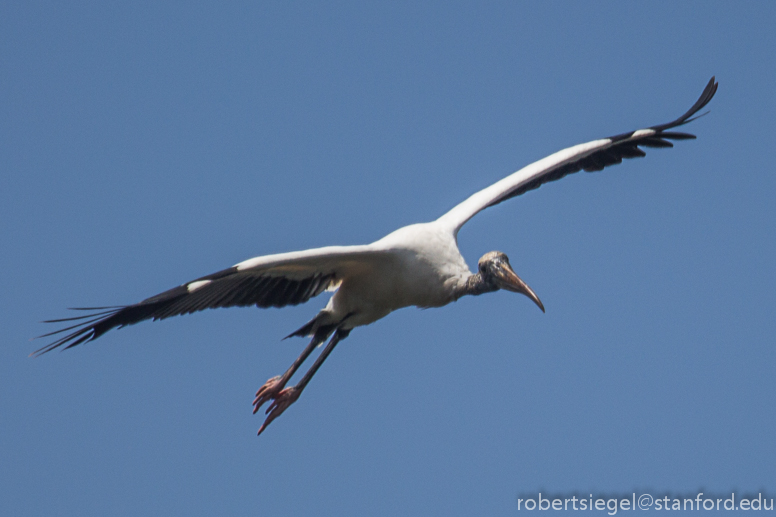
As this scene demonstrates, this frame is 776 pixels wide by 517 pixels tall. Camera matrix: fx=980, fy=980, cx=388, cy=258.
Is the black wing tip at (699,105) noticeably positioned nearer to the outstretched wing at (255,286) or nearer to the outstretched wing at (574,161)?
the outstretched wing at (574,161)

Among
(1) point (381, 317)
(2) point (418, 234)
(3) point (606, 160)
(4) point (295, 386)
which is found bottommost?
(4) point (295, 386)

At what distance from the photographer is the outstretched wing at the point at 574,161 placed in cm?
905

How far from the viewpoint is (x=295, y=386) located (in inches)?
331

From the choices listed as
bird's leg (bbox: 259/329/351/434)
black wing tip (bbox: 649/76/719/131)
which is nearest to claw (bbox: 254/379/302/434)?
bird's leg (bbox: 259/329/351/434)

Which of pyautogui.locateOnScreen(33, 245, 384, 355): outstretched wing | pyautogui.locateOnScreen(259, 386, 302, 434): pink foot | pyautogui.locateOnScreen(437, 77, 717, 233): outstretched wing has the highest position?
pyautogui.locateOnScreen(437, 77, 717, 233): outstretched wing

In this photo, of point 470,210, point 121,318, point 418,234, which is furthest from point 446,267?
point 121,318

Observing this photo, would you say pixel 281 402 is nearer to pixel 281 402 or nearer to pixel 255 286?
pixel 281 402

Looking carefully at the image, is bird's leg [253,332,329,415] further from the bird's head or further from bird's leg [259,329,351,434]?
the bird's head

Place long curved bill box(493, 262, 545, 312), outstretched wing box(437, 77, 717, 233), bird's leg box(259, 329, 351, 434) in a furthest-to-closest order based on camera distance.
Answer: outstretched wing box(437, 77, 717, 233)
bird's leg box(259, 329, 351, 434)
long curved bill box(493, 262, 545, 312)

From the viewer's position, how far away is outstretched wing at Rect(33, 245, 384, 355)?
6.75 metres

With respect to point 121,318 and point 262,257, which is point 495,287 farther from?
point 121,318

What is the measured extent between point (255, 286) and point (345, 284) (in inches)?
39.9

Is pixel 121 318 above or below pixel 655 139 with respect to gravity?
below

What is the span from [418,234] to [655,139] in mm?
3369
